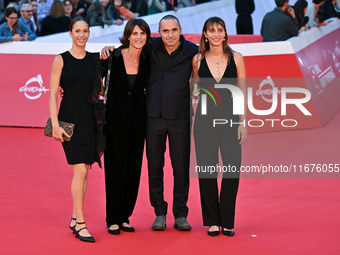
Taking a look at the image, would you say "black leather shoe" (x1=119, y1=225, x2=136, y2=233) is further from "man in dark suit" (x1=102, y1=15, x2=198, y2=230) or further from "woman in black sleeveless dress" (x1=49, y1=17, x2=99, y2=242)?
"woman in black sleeveless dress" (x1=49, y1=17, x2=99, y2=242)

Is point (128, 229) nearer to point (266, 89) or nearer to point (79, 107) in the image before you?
point (79, 107)

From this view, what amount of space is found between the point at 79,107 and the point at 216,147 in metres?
1.20

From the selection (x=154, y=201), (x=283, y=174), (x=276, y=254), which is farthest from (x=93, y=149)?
(x=283, y=174)

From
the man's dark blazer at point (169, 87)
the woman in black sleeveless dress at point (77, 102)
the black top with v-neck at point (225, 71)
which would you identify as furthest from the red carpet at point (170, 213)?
the black top with v-neck at point (225, 71)

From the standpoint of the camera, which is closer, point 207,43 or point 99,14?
point 207,43

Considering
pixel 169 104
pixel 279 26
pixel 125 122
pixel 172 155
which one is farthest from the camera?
pixel 279 26

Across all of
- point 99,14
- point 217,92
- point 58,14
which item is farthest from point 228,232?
point 99,14

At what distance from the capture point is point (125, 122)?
5.78m

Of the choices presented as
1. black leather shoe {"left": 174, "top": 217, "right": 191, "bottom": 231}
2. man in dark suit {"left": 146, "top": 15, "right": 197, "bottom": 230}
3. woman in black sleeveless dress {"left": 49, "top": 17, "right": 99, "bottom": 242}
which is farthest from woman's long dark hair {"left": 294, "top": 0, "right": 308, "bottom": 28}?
woman in black sleeveless dress {"left": 49, "top": 17, "right": 99, "bottom": 242}

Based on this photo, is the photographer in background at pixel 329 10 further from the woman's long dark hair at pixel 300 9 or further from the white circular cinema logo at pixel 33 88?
the white circular cinema logo at pixel 33 88

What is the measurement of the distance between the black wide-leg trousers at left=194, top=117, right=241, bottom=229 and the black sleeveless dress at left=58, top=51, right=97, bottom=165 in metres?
0.93

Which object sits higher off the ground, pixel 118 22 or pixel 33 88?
pixel 118 22

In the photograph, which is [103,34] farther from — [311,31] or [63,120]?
[63,120]

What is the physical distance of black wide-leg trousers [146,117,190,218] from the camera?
19.5 ft
